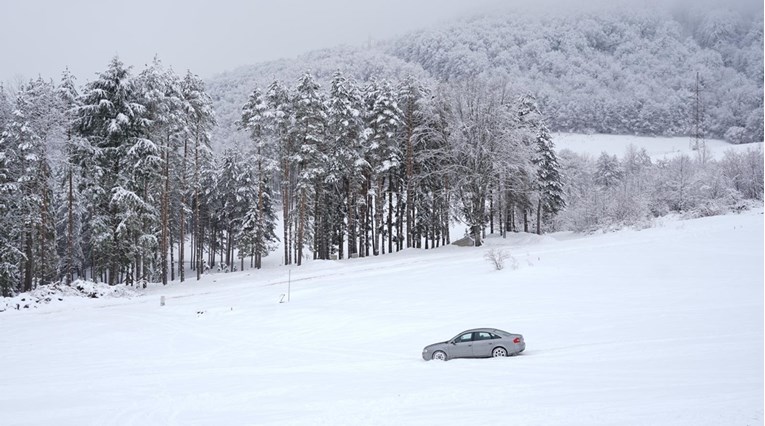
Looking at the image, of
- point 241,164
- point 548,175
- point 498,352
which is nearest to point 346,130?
point 241,164

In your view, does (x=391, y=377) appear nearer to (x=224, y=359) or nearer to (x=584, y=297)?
(x=224, y=359)

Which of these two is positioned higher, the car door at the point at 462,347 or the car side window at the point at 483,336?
the car side window at the point at 483,336

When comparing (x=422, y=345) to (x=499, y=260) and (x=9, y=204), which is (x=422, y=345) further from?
(x=9, y=204)

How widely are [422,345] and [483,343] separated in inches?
112

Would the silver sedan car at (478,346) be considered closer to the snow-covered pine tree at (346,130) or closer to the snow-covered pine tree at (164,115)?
the snow-covered pine tree at (164,115)

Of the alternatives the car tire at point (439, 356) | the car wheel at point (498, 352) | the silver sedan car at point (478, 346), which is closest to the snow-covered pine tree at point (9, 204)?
the car tire at point (439, 356)

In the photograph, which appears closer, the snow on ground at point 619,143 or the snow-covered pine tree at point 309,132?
the snow-covered pine tree at point 309,132

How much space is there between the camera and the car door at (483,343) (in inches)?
638

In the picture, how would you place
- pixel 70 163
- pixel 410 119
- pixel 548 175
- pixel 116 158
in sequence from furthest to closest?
pixel 548 175
pixel 410 119
pixel 116 158
pixel 70 163

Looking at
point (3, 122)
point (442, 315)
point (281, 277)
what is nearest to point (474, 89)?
point (281, 277)

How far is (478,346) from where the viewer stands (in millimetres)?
16359

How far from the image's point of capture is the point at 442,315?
22031mm

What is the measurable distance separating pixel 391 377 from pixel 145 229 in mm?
27885

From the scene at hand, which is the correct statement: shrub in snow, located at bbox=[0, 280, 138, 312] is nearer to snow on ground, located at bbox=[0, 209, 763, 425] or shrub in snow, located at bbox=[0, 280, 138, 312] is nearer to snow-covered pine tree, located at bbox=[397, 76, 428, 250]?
snow on ground, located at bbox=[0, 209, 763, 425]
